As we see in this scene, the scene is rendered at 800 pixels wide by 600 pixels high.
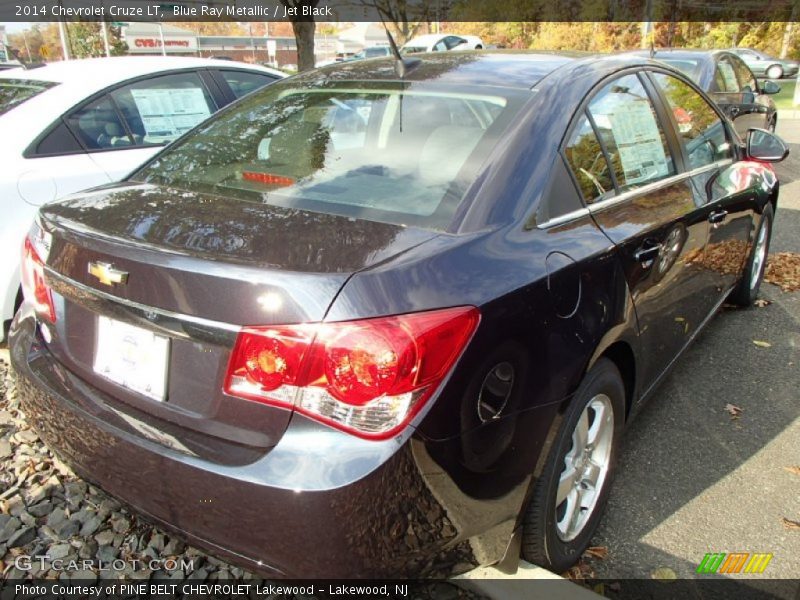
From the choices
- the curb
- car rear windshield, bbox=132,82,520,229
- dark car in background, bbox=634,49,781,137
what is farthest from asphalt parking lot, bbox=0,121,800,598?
dark car in background, bbox=634,49,781,137

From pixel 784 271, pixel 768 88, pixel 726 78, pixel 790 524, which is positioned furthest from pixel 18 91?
pixel 768 88

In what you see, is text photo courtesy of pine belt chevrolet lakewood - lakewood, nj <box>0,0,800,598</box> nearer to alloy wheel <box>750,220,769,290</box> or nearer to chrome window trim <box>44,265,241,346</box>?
chrome window trim <box>44,265,241,346</box>

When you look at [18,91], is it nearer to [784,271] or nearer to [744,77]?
[784,271]

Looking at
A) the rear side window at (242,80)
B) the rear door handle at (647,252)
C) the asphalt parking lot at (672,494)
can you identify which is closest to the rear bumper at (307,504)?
the asphalt parking lot at (672,494)

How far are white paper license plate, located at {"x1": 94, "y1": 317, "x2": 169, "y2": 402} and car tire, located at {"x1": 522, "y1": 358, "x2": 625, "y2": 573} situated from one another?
3.67ft

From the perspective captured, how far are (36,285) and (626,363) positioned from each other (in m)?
2.06

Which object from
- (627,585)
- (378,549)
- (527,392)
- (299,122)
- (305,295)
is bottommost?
(627,585)

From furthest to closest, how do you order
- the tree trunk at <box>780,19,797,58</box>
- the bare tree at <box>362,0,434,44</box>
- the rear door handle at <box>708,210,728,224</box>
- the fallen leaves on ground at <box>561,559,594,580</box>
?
1. the tree trunk at <box>780,19,797,58</box>
2. the bare tree at <box>362,0,434,44</box>
3. the rear door handle at <box>708,210,728,224</box>
4. the fallen leaves on ground at <box>561,559,594,580</box>

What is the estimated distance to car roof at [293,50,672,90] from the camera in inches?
93.0

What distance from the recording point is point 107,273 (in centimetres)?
171

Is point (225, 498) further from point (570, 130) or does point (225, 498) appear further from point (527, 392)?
point (570, 130)

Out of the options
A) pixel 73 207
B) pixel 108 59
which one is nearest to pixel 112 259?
pixel 73 207

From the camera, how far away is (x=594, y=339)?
1.98 metres

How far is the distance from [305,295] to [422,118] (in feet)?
3.53
